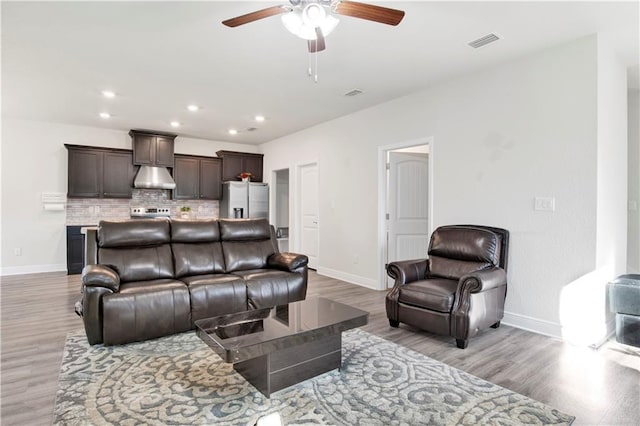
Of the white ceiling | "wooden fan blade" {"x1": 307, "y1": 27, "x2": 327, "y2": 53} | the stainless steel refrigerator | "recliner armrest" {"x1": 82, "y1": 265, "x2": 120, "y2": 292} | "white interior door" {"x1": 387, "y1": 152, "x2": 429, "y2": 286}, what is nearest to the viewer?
"wooden fan blade" {"x1": 307, "y1": 27, "x2": 327, "y2": 53}

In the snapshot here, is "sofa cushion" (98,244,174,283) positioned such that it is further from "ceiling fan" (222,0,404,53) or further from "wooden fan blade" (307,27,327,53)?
"wooden fan blade" (307,27,327,53)

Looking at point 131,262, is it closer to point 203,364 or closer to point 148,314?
point 148,314

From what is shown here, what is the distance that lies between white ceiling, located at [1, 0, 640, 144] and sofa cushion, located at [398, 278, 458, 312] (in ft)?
7.37

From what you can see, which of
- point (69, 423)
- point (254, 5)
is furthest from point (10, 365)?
point (254, 5)

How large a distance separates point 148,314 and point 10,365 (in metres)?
0.96

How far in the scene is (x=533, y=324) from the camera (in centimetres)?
335

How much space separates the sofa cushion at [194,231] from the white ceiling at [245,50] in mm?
1714

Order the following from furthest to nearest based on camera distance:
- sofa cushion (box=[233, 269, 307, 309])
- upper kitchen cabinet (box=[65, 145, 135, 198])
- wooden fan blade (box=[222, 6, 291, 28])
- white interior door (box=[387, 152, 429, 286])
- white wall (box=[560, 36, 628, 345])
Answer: upper kitchen cabinet (box=[65, 145, 135, 198])
white interior door (box=[387, 152, 429, 286])
sofa cushion (box=[233, 269, 307, 309])
white wall (box=[560, 36, 628, 345])
wooden fan blade (box=[222, 6, 291, 28])

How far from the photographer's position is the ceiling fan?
211 cm

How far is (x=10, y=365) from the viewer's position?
8.40 feet

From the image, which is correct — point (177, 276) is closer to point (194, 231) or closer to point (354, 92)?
point (194, 231)

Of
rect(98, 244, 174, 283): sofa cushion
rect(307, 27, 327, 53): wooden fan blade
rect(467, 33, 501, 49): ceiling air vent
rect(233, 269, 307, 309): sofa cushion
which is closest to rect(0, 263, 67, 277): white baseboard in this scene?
rect(98, 244, 174, 283): sofa cushion

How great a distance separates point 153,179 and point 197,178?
3.12 feet

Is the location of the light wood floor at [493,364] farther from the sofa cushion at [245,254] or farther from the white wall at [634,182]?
the white wall at [634,182]
